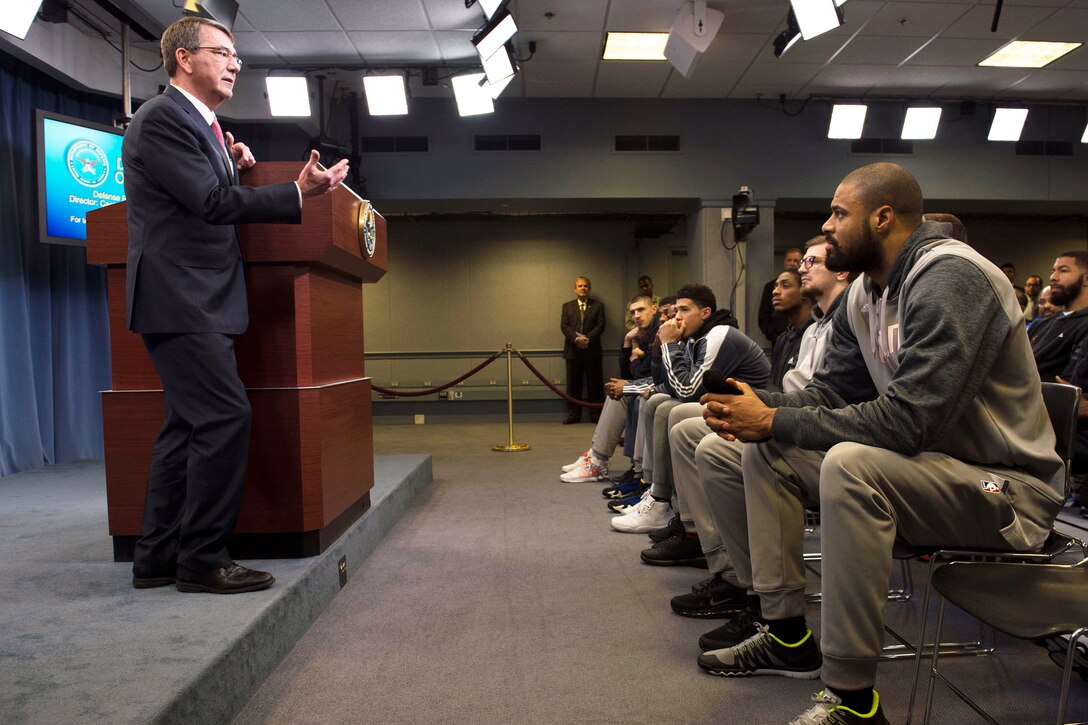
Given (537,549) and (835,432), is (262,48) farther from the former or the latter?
(835,432)

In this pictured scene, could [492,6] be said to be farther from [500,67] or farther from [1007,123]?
[1007,123]

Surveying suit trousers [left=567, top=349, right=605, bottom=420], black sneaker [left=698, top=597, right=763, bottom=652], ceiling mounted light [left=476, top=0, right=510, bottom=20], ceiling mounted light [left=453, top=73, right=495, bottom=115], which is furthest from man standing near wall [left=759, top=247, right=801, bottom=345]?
black sneaker [left=698, top=597, right=763, bottom=652]

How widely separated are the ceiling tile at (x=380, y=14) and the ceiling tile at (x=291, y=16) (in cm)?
9

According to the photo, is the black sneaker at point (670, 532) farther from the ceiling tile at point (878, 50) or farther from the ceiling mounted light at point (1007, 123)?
the ceiling mounted light at point (1007, 123)

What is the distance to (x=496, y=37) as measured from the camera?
4742 mm

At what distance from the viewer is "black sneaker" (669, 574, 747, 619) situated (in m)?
2.08

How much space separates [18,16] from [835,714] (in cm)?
452

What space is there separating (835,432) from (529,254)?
7.53 meters

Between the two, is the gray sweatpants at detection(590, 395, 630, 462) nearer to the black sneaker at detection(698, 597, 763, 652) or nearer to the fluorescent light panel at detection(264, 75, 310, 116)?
the black sneaker at detection(698, 597, 763, 652)

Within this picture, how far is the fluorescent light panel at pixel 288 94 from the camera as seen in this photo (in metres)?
5.70

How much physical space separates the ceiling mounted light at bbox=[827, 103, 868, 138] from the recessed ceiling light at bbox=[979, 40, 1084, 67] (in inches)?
38.3

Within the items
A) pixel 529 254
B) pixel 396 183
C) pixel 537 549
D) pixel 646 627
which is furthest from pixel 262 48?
pixel 646 627

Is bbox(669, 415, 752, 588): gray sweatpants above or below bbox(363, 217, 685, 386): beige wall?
below

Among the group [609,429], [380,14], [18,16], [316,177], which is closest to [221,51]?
[316,177]
